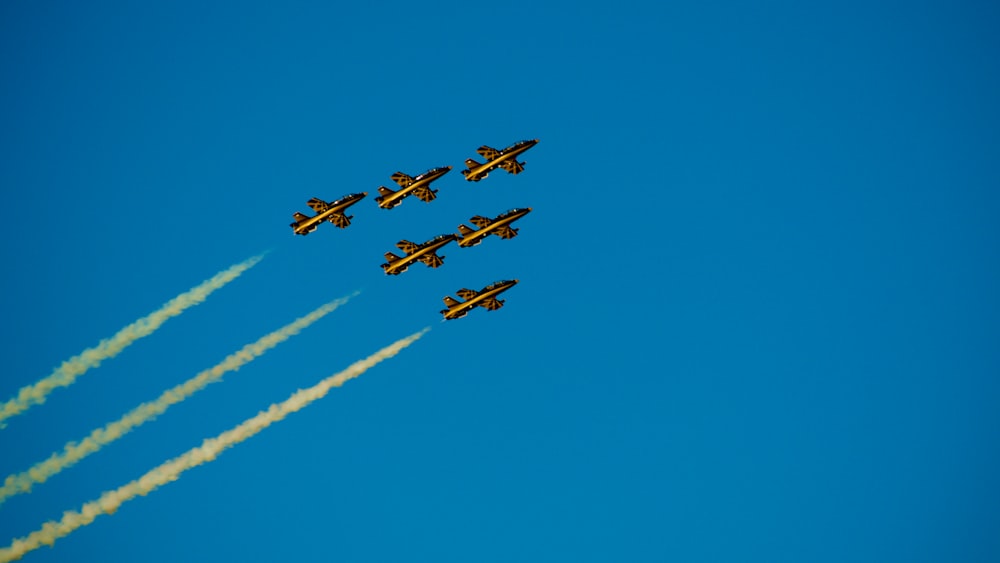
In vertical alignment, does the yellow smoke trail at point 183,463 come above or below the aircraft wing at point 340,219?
below

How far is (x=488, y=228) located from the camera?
15050 centimetres

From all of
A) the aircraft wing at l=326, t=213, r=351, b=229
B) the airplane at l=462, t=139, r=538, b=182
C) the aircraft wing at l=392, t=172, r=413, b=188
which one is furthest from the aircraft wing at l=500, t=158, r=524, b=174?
the aircraft wing at l=326, t=213, r=351, b=229

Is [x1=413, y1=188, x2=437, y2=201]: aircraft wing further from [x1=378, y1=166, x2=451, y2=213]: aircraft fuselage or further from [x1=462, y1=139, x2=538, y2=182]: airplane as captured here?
[x1=462, y1=139, x2=538, y2=182]: airplane

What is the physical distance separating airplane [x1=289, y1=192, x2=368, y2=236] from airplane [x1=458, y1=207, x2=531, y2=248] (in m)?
13.7

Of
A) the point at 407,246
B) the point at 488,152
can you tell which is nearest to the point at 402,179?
the point at 407,246

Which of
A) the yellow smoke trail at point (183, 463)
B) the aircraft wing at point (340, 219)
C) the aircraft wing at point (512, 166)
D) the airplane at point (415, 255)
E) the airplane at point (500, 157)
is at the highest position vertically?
the aircraft wing at point (340, 219)

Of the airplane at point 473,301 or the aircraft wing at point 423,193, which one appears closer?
the airplane at point 473,301

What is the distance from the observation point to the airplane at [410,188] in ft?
503

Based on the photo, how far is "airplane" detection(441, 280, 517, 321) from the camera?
147250 millimetres

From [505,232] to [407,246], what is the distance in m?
11.3

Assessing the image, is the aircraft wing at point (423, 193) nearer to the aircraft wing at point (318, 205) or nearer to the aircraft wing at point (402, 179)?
the aircraft wing at point (402, 179)

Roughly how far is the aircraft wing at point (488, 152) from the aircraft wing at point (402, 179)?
345 inches

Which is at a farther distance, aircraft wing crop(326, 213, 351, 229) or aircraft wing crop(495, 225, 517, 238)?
aircraft wing crop(326, 213, 351, 229)

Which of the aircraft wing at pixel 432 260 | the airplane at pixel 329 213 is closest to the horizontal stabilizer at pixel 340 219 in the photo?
the airplane at pixel 329 213
